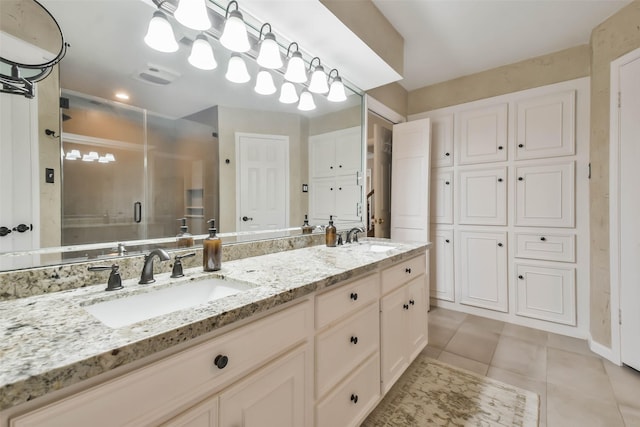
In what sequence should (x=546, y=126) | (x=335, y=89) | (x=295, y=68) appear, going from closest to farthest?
1. (x=295, y=68)
2. (x=335, y=89)
3. (x=546, y=126)

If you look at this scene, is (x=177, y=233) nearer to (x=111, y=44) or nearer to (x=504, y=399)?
(x=111, y=44)

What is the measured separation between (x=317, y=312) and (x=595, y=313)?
251 centimetres

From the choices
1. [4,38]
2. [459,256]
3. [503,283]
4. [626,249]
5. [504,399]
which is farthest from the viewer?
[459,256]

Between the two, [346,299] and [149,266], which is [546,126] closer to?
[346,299]

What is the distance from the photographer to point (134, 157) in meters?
1.15

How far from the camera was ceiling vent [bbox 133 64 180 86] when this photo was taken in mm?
1187

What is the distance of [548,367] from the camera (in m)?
2.02

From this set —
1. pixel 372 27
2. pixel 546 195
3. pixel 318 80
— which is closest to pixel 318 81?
pixel 318 80

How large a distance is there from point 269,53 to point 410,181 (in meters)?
2.04

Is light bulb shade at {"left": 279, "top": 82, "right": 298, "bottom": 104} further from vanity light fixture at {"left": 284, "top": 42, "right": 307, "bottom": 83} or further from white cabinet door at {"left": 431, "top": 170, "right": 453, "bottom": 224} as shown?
white cabinet door at {"left": 431, "top": 170, "right": 453, "bottom": 224}

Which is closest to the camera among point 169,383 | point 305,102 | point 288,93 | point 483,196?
point 169,383

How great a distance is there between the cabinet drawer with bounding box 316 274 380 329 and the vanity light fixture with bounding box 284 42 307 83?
4.30 ft

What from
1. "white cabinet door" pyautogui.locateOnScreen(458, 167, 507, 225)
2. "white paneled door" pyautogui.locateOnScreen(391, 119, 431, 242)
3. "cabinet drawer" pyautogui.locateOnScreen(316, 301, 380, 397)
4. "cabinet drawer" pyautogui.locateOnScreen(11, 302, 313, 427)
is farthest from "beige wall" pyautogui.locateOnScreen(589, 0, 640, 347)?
"cabinet drawer" pyautogui.locateOnScreen(11, 302, 313, 427)

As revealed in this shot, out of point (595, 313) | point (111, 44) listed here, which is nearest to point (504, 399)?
point (595, 313)
